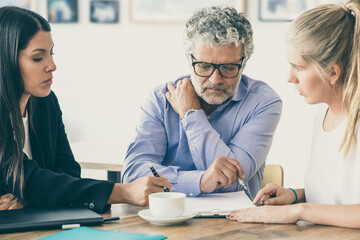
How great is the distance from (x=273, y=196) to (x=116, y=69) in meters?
2.91

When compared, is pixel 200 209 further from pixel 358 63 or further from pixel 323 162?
pixel 358 63

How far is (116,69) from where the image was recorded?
14.4ft

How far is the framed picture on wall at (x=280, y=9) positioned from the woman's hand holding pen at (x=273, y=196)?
94.7 inches

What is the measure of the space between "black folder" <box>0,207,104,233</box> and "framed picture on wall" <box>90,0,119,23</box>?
3035 mm

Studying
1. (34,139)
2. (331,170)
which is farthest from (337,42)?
(34,139)

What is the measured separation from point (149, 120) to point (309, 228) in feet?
2.96

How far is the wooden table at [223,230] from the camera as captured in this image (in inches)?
50.8

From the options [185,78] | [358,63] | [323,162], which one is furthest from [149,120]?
[358,63]

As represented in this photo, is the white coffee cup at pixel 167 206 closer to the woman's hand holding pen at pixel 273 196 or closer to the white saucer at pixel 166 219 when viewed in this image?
the white saucer at pixel 166 219

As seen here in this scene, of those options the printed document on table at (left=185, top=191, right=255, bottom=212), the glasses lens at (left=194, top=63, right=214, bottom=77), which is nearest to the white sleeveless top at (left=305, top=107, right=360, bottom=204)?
the printed document on table at (left=185, top=191, right=255, bottom=212)

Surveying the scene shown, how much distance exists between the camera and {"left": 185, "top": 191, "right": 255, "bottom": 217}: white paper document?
1.52 m

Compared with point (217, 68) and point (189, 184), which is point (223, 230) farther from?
point (217, 68)

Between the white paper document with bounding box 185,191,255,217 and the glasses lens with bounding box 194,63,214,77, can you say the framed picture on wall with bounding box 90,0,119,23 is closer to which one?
the glasses lens with bounding box 194,63,214,77

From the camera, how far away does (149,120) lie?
6.87 ft
